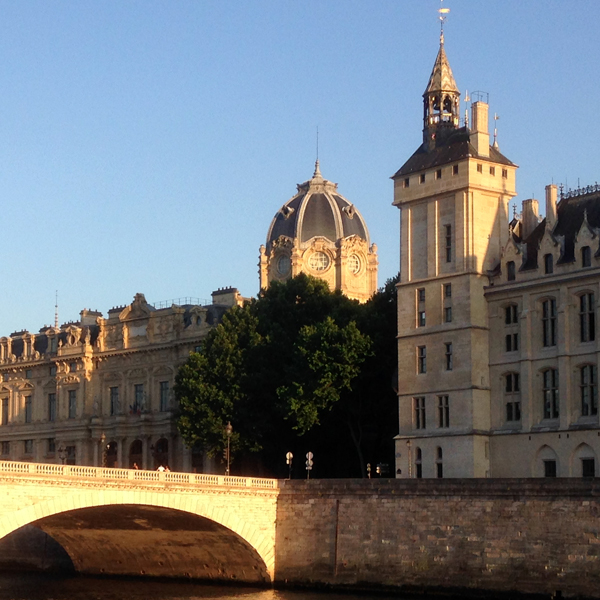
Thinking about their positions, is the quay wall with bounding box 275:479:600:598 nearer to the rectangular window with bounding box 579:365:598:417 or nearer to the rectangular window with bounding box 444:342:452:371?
the rectangular window with bounding box 579:365:598:417

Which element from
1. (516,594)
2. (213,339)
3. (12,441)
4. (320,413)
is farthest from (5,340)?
(516,594)

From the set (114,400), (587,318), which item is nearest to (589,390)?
(587,318)

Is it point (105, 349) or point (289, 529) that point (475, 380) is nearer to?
point (289, 529)

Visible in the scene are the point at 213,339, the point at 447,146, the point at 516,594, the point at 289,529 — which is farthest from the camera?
the point at 213,339

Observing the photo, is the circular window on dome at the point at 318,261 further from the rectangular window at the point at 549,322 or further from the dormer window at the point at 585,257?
the dormer window at the point at 585,257

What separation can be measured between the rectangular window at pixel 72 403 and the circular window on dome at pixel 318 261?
22.7m

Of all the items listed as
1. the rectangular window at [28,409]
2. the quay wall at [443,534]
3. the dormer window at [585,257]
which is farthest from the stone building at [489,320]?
the rectangular window at [28,409]

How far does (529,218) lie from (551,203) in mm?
3174

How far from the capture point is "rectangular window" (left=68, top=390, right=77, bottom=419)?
403 feet

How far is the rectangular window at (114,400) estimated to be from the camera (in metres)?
121

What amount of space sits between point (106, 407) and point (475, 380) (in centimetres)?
4793

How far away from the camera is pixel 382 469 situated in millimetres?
91812

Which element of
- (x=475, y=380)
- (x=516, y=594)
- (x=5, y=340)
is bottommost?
(x=516, y=594)

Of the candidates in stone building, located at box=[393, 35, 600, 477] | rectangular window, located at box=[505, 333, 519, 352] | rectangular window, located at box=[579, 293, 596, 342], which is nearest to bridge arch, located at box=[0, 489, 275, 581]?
stone building, located at box=[393, 35, 600, 477]
